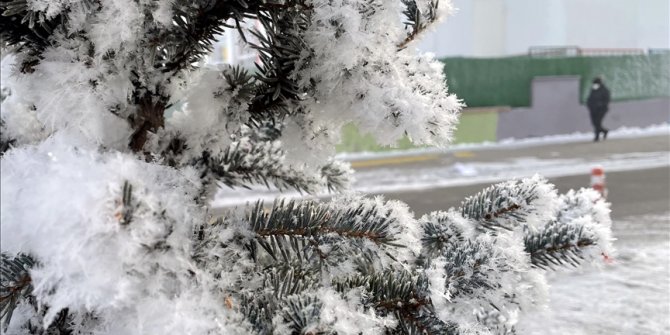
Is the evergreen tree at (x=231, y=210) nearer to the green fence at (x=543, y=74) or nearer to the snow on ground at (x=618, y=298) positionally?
the snow on ground at (x=618, y=298)

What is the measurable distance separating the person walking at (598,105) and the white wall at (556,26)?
194cm

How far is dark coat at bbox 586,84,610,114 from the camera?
1412 centimetres

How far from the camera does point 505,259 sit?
979mm

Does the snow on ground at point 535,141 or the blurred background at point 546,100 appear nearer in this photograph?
the blurred background at point 546,100

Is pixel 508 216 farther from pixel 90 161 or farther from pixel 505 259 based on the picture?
pixel 90 161

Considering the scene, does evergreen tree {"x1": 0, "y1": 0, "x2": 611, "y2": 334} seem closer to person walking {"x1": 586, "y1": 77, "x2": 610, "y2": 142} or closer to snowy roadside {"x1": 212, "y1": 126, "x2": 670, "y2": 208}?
snowy roadside {"x1": 212, "y1": 126, "x2": 670, "y2": 208}

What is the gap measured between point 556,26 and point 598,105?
2.62m

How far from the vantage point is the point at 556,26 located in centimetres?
1549

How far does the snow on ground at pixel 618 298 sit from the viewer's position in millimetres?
4309

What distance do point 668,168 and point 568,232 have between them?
10.9 metres

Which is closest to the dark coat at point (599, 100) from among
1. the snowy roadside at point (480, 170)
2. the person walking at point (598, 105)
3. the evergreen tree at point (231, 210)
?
the person walking at point (598, 105)

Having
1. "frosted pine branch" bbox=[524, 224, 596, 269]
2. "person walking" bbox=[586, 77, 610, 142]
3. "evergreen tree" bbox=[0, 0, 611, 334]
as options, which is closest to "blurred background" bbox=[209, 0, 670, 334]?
"person walking" bbox=[586, 77, 610, 142]

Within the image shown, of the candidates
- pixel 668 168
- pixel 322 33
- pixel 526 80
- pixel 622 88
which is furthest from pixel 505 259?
pixel 622 88

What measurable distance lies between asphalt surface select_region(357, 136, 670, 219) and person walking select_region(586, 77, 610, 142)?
0.34m
